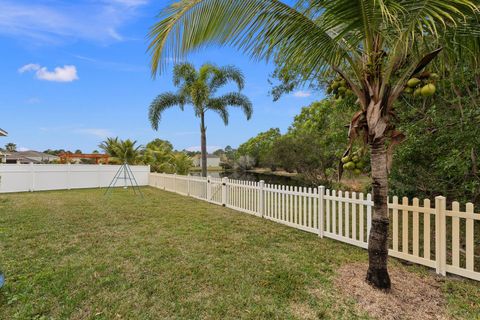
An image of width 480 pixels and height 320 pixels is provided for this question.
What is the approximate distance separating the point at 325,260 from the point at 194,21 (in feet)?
10.9

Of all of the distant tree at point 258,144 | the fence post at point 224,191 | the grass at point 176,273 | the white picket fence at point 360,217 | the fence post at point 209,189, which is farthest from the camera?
the distant tree at point 258,144

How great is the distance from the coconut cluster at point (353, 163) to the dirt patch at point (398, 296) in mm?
1230

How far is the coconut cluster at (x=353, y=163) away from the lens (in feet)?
8.05

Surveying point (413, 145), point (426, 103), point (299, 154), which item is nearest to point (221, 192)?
point (413, 145)

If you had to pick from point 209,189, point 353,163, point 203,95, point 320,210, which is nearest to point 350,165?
point 353,163

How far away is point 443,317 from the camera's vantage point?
7.31ft

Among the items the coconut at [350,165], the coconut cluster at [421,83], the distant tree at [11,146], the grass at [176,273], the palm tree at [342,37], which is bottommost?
the grass at [176,273]

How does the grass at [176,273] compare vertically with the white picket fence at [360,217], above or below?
below

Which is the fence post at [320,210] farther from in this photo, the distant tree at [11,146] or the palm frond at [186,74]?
the distant tree at [11,146]

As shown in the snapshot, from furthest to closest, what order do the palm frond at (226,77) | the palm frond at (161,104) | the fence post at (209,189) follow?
the palm frond at (161,104) → the palm frond at (226,77) → the fence post at (209,189)

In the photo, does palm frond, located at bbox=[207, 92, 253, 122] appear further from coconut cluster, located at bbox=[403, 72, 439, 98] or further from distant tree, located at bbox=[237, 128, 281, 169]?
distant tree, located at bbox=[237, 128, 281, 169]

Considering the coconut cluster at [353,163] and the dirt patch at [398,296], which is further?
the coconut cluster at [353,163]

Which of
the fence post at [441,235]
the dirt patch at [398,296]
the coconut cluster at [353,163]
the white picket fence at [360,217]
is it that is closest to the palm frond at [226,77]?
the white picket fence at [360,217]

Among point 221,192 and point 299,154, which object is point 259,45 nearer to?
point 221,192
